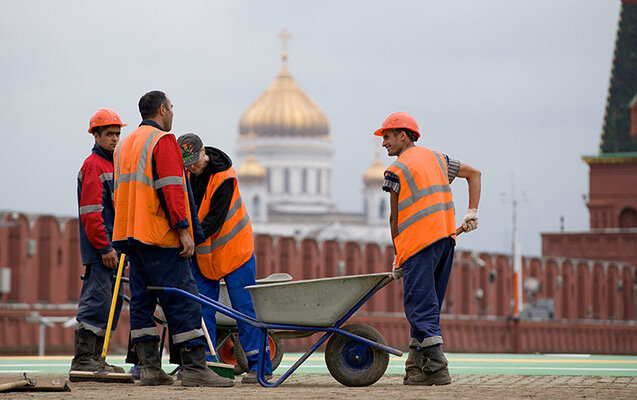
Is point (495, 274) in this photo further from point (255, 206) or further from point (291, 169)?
point (291, 169)

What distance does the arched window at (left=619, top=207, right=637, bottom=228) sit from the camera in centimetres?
6206

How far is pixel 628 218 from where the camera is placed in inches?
2452

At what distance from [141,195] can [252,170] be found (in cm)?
14895

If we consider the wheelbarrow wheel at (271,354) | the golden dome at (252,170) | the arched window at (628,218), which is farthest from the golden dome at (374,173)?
the wheelbarrow wheel at (271,354)

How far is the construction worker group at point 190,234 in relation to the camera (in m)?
7.82

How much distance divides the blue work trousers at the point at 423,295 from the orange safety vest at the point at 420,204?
61 mm

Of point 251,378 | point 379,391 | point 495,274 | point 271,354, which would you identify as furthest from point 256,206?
point 379,391

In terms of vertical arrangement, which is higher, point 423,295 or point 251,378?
point 423,295

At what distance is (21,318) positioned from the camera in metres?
31.4

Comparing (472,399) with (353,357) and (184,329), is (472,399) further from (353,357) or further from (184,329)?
(184,329)

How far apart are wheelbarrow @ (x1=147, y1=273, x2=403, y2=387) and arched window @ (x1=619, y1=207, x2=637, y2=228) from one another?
55.5 m

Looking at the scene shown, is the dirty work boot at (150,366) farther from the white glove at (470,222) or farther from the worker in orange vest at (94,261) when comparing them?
the white glove at (470,222)

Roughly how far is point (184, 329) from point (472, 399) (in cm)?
175

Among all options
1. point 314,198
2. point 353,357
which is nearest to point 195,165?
point 353,357
